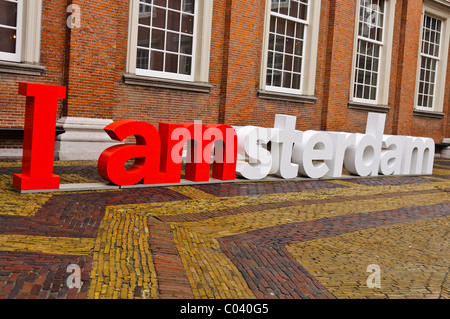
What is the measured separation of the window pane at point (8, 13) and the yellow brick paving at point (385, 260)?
767 centimetres

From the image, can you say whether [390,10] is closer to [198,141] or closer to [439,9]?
[439,9]

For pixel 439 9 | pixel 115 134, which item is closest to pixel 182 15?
pixel 115 134

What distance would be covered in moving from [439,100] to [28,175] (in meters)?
17.8

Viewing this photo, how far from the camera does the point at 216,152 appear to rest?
29.2 feet

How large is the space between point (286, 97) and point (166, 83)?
412 cm

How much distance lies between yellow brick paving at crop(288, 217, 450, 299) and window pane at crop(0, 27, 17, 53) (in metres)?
7.48

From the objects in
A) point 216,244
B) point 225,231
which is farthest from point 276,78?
point 216,244

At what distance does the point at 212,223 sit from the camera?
580 cm

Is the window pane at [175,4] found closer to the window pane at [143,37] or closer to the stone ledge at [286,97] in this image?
the window pane at [143,37]

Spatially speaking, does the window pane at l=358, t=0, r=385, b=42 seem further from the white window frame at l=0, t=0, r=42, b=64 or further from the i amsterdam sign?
the white window frame at l=0, t=0, r=42, b=64

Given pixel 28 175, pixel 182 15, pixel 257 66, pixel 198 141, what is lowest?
pixel 28 175

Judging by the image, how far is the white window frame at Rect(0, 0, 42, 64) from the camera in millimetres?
9531
